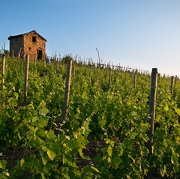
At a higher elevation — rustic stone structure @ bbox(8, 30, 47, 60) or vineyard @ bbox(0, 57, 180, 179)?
rustic stone structure @ bbox(8, 30, 47, 60)

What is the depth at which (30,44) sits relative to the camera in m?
35.7

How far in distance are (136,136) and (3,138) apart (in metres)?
2.46

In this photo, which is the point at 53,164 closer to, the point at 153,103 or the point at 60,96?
the point at 153,103

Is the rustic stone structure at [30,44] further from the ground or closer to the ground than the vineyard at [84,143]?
further from the ground

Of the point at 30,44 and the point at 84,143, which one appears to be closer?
the point at 84,143

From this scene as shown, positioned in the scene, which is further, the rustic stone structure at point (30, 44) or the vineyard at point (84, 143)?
the rustic stone structure at point (30, 44)

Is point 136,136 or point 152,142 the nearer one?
point 136,136

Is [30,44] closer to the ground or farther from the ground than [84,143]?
farther from the ground

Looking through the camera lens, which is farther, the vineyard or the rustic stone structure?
the rustic stone structure

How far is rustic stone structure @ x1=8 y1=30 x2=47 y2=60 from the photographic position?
3505 cm

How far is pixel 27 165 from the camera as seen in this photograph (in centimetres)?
281

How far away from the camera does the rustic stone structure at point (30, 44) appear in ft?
115

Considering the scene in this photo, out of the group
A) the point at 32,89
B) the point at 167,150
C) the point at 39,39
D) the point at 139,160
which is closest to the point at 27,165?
the point at 139,160

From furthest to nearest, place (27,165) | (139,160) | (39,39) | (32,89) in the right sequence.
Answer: (39,39) → (32,89) → (139,160) → (27,165)
